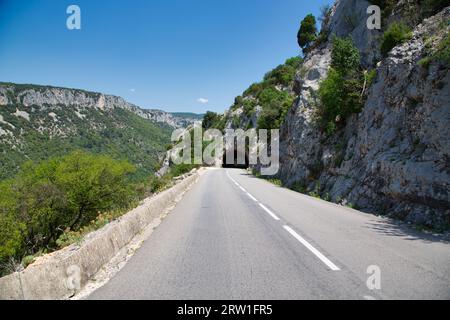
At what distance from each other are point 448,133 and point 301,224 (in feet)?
18.6

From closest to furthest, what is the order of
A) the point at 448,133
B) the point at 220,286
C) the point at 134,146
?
the point at 220,286 → the point at 448,133 → the point at 134,146

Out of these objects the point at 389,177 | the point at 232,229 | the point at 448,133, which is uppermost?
the point at 448,133

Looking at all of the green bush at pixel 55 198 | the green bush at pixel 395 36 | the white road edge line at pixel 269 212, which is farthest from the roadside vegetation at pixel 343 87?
the green bush at pixel 55 198

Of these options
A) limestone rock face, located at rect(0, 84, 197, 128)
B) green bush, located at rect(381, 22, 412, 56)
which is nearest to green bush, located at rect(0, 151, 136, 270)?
green bush, located at rect(381, 22, 412, 56)

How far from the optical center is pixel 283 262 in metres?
5.55

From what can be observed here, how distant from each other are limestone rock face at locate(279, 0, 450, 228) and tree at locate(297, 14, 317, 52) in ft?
157

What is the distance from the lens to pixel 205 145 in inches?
3442

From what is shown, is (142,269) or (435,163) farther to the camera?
(435,163)

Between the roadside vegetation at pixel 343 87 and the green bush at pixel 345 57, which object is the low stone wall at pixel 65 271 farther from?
the green bush at pixel 345 57

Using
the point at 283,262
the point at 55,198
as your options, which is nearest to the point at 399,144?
the point at 283,262

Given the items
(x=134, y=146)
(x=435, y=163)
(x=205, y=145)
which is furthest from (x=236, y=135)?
(x=134, y=146)

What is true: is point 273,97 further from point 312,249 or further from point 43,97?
point 43,97

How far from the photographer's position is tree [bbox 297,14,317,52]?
67688mm
